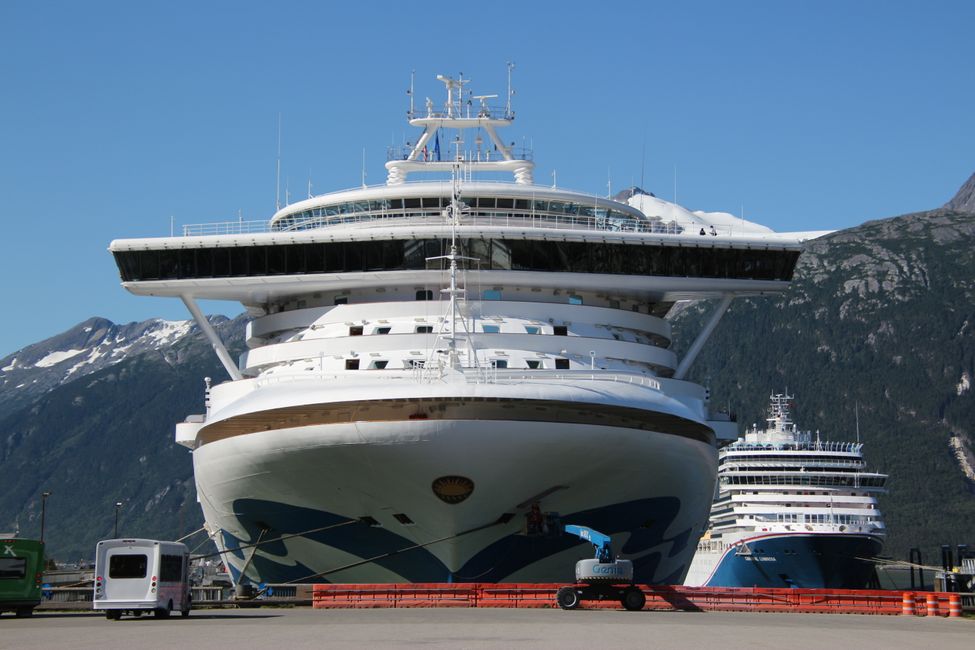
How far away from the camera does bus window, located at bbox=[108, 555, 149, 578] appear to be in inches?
1133

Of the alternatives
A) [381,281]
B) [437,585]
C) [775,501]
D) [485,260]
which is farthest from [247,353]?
[775,501]

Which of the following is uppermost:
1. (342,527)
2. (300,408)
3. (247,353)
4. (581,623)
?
(247,353)

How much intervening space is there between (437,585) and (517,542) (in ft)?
6.56

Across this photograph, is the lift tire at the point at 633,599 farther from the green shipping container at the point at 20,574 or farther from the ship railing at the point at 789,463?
the ship railing at the point at 789,463

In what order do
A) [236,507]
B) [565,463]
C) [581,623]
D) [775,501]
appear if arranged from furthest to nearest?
[775,501] < [236,507] < [565,463] < [581,623]

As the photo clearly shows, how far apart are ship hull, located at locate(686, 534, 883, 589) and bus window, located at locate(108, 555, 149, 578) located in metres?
63.0

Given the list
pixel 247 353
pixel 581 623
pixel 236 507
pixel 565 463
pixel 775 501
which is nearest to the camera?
pixel 581 623

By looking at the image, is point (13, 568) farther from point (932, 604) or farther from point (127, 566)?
point (932, 604)

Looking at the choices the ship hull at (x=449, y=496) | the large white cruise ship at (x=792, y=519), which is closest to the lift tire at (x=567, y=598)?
the ship hull at (x=449, y=496)

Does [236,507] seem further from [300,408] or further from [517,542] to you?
[517,542]

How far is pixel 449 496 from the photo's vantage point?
3080 cm

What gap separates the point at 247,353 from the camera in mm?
37531

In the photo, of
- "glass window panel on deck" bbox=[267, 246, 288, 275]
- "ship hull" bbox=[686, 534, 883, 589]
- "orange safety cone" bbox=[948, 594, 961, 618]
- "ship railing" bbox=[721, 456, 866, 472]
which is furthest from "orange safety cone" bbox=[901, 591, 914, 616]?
"ship railing" bbox=[721, 456, 866, 472]

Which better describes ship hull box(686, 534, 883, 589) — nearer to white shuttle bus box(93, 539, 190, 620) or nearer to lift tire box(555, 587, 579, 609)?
lift tire box(555, 587, 579, 609)
